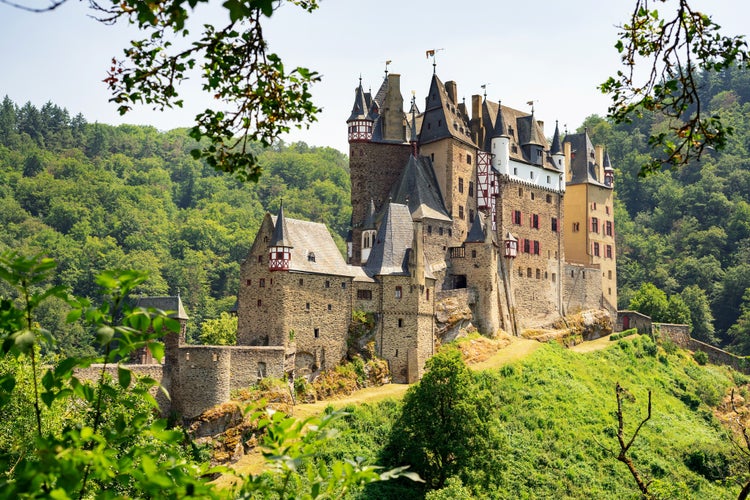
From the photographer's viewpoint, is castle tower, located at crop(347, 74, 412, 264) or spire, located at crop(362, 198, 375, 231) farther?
castle tower, located at crop(347, 74, 412, 264)

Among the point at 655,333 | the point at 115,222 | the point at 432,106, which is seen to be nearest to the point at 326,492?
the point at 432,106

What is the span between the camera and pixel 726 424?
57938 mm

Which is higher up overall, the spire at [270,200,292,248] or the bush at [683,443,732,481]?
the spire at [270,200,292,248]

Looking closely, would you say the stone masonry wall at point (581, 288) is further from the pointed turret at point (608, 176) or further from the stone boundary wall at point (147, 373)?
the stone boundary wall at point (147, 373)

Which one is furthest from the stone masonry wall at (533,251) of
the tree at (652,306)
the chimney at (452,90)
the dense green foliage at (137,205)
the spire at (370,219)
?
the dense green foliage at (137,205)

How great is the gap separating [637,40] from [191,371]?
3267 cm

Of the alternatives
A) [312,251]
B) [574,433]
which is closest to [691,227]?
[574,433]

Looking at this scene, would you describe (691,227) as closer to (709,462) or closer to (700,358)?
(700,358)

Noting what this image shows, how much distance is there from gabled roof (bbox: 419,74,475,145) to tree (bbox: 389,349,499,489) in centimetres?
1758

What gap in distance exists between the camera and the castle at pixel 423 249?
146 ft

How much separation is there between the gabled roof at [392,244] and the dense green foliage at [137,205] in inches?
1265

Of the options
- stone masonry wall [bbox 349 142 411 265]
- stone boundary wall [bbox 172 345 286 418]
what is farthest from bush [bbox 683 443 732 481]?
stone boundary wall [bbox 172 345 286 418]

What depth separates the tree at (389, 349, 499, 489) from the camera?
3944 centimetres

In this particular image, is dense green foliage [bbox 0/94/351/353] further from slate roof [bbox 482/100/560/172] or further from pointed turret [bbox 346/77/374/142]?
slate roof [bbox 482/100/560/172]
